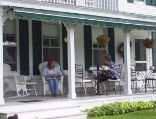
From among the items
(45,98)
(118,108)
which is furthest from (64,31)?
(118,108)

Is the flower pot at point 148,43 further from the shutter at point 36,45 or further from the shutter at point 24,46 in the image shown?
the shutter at point 24,46

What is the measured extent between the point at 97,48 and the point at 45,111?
5.74 meters

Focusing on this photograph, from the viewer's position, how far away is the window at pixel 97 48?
54.4 ft

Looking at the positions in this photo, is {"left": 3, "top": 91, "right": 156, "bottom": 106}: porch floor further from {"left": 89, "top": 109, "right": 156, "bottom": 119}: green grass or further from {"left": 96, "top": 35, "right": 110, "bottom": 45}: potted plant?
{"left": 96, "top": 35, "right": 110, "bottom": 45}: potted plant

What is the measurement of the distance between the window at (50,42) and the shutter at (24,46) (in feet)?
2.62

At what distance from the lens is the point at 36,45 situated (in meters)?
14.5

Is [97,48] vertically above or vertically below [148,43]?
below

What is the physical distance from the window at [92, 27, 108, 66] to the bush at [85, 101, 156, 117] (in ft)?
9.00

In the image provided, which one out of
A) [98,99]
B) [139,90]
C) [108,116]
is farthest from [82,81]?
[139,90]

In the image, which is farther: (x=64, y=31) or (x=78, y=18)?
(x=64, y=31)

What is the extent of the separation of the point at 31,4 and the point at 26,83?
2.71 metres

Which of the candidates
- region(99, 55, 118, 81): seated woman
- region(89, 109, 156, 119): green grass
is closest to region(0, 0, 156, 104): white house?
region(99, 55, 118, 81): seated woman

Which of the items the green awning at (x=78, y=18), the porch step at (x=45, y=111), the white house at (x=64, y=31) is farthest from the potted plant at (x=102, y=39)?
the porch step at (x=45, y=111)

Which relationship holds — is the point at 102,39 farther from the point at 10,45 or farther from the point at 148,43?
the point at 10,45
